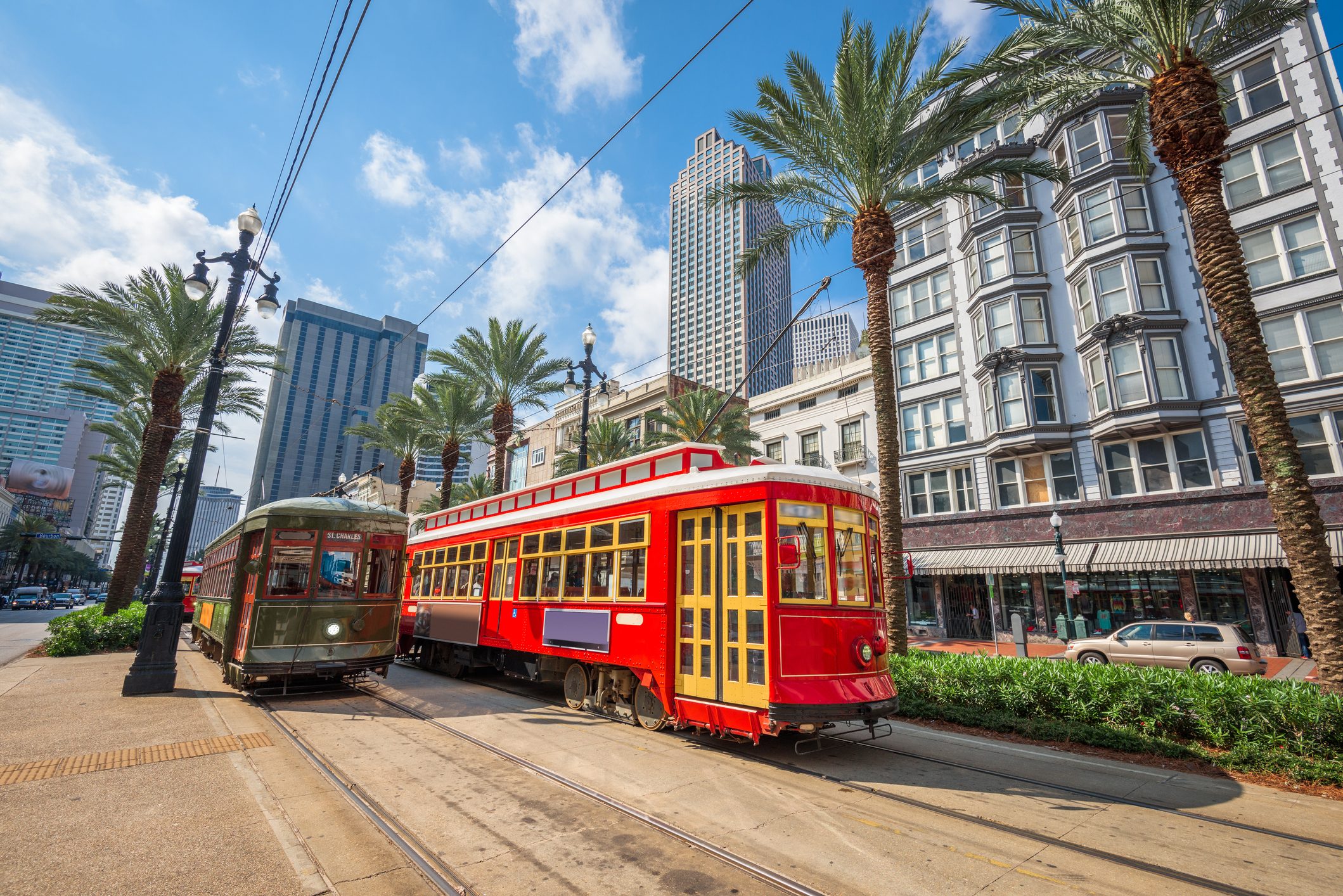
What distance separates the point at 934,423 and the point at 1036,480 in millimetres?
5093

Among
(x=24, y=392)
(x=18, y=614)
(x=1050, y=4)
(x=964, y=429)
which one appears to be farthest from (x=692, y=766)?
(x=24, y=392)

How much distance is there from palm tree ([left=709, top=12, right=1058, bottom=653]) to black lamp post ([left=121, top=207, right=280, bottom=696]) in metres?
11.1

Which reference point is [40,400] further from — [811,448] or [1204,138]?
[1204,138]

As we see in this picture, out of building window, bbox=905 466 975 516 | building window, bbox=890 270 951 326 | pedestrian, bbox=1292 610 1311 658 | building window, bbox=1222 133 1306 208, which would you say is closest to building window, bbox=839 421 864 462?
building window, bbox=905 466 975 516

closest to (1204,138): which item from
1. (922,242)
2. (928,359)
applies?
(928,359)

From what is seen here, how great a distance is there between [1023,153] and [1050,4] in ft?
56.3

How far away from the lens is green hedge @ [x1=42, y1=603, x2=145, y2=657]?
632 inches

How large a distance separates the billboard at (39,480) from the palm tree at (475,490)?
91.4 meters

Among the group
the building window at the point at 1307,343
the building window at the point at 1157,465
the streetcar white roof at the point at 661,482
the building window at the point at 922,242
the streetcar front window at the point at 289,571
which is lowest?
the streetcar front window at the point at 289,571

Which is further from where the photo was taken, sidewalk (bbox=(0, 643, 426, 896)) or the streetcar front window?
the streetcar front window

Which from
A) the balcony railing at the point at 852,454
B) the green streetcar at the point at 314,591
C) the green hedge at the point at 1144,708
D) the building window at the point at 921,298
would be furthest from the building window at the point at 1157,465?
the green streetcar at the point at 314,591

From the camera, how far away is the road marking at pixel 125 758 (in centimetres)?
625

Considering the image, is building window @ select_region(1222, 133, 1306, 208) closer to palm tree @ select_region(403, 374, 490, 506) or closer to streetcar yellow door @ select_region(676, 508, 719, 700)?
streetcar yellow door @ select_region(676, 508, 719, 700)

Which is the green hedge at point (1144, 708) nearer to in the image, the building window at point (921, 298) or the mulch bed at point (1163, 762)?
the mulch bed at point (1163, 762)
